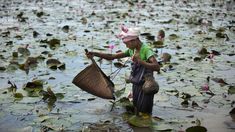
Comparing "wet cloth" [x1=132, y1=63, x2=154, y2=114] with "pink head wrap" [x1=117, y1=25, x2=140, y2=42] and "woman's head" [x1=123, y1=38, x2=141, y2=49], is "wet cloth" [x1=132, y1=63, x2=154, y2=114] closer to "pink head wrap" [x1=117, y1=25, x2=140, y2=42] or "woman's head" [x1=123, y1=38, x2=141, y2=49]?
"woman's head" [x1=123, y1=38, x2=141, y2=49]

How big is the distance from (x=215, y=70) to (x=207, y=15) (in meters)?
8.43

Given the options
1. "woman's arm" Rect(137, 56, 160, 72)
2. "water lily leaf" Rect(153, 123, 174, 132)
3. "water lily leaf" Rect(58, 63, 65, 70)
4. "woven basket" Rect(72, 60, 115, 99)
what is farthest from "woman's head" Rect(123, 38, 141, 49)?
"water lily leaf" Rect(58, 63, 65, 70)

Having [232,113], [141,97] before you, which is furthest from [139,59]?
[232,113]

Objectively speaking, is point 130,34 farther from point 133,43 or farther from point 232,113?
point 232,113

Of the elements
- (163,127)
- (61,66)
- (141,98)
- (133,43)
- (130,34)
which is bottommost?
(163,127)

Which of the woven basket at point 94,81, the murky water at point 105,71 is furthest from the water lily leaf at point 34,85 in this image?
the woven basket at point 94,81

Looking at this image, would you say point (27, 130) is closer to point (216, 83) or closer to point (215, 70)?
point (216, 83)

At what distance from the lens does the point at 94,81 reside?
4.32 metres

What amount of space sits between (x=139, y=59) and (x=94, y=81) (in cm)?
74

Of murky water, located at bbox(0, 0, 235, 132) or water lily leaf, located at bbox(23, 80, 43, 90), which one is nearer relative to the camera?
murky water, located at bbox(0, 0, 235, 132)

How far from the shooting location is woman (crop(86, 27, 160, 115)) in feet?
12.9

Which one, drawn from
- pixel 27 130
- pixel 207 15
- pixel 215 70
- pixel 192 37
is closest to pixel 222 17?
pixel 207 15

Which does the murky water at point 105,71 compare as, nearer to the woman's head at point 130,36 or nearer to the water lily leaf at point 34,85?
the water lily leaf at point 34,85

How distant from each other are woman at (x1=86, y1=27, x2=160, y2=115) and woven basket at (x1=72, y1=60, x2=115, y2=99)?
211 mm
